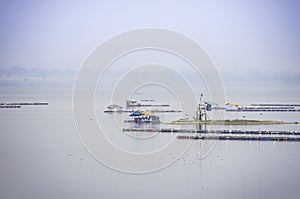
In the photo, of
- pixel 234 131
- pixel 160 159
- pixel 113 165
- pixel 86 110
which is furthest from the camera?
pixel 86 110

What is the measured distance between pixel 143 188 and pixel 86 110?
31.1ft

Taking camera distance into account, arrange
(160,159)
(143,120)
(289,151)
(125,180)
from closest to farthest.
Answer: (125,180)
(160,159)
(289,151)
(143,120)

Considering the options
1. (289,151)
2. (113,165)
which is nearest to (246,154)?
(289,151)

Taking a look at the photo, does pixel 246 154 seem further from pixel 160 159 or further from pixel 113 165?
pixel 113 165

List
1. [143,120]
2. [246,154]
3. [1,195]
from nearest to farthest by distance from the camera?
[1,195] < [246,154] < [143,120]

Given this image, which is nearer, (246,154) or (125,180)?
(125,180)

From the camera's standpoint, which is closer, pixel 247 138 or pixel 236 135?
pixel 247 138

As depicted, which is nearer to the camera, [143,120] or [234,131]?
[234,131]

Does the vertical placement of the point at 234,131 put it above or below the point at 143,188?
above

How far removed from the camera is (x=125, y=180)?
5766 mm

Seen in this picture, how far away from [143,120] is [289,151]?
5.29m

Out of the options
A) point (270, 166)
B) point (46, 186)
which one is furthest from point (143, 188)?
point (270, 166)

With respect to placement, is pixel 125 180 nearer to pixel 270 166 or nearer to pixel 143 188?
pixel 143 188

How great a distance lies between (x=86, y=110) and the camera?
14.6m
